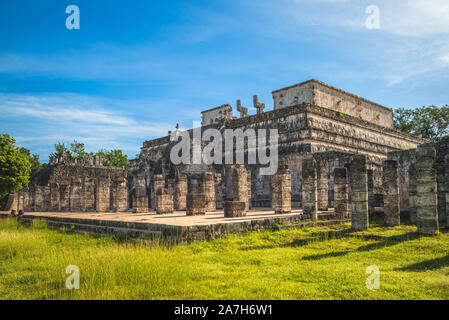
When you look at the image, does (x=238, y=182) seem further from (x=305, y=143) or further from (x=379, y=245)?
(x=379, y=245)

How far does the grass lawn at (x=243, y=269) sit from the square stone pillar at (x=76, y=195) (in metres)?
10.7

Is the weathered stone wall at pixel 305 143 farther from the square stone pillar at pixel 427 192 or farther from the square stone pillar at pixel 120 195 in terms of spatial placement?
the square stone pillar at pixel 427 192

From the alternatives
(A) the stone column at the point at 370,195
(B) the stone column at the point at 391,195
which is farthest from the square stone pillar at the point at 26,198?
(B) the stone column at the point at 391,195

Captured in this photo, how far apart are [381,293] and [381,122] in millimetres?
29895

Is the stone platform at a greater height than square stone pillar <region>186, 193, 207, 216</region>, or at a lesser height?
lesser

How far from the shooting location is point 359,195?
9766 millimetres

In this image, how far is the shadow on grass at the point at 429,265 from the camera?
5789 millimetres

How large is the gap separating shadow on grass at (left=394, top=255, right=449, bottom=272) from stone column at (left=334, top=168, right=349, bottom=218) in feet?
17.1

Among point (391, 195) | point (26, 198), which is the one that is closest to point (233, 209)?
point (391, 195)

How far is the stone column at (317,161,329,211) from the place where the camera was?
546 inches

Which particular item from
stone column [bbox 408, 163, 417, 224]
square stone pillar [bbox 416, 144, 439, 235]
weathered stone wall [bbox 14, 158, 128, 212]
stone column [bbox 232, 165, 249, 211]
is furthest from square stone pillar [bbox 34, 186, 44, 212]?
square stone pillar [bbox 416, 144, 439, 235]

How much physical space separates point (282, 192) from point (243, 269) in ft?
22.1

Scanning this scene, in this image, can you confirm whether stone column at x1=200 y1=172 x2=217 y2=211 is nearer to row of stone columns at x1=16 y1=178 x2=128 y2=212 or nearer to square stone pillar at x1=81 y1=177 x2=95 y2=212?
row of stone columns at x1=16 y1=178 x2=128 y2=212

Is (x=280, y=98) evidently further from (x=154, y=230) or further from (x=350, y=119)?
(x=154, y=230)
